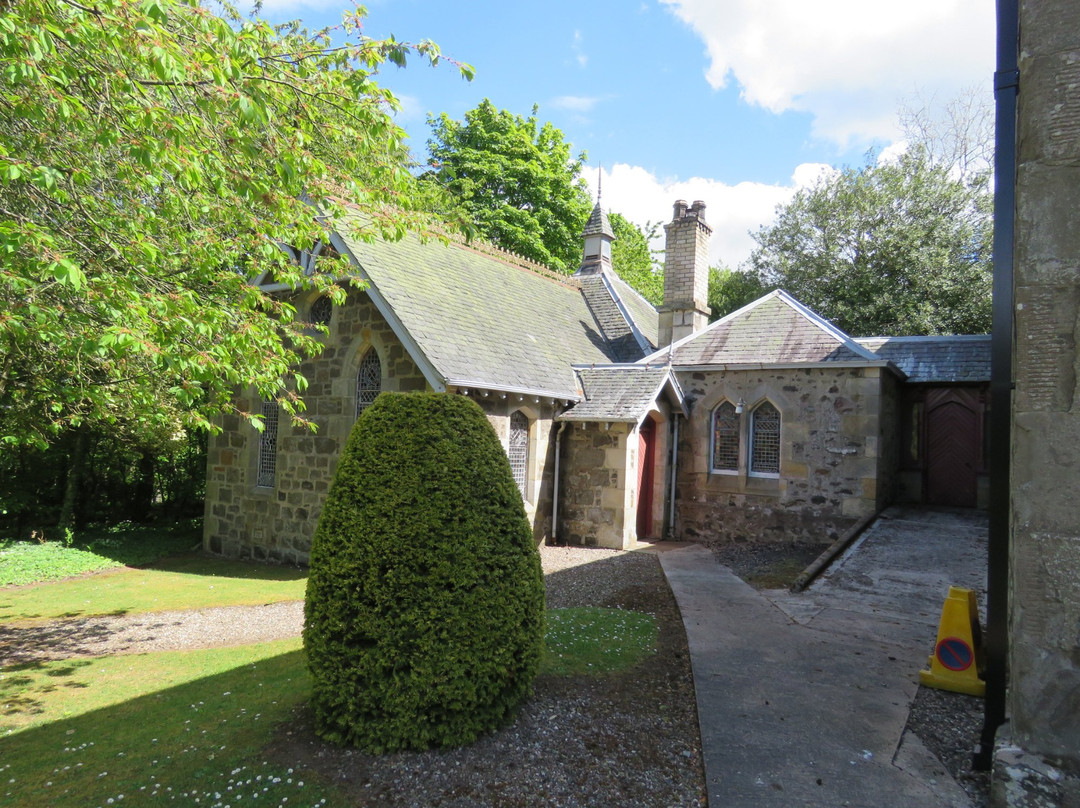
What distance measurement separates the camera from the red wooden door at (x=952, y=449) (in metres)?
15.1

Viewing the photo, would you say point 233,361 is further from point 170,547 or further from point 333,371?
point 170,547

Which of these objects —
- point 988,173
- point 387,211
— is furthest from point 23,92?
point 988,173

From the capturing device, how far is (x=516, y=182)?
1112 inches

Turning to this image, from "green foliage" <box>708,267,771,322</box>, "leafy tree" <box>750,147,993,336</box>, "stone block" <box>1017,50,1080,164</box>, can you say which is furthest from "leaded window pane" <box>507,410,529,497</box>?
"green foliage" <box>708,267,771,322</box>

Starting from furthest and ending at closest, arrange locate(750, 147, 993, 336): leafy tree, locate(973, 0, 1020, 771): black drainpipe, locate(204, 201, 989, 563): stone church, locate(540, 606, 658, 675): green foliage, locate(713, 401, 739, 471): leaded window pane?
locate(750, 147, 993, 336): leafy tree, locate(713, 401, 739, 471): leaded window pane, locate(204, 201, 989, 563): stone church, locate(540, 606, 658, 675): green foliage, locate(973, 0, 1020, 771): black drainpipe

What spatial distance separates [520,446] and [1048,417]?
10071 millimetres

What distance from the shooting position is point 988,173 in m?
25.2

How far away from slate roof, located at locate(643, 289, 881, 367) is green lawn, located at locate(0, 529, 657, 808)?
7.73 m

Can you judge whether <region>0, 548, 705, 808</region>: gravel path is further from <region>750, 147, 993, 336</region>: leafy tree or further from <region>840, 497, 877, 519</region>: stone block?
<region>750, 147, 993, 336</region>: leafy tree

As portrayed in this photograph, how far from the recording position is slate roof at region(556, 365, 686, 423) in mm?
13312

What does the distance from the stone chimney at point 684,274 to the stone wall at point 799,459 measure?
206 centimetres

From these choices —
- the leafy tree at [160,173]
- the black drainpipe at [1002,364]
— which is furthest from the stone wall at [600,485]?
the black drainpipe at [1002,364]

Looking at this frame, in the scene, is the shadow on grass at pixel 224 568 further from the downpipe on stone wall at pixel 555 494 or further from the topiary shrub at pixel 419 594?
the topiary shrub at pixel 419 594

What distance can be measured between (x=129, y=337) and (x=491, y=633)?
3.56 meters
